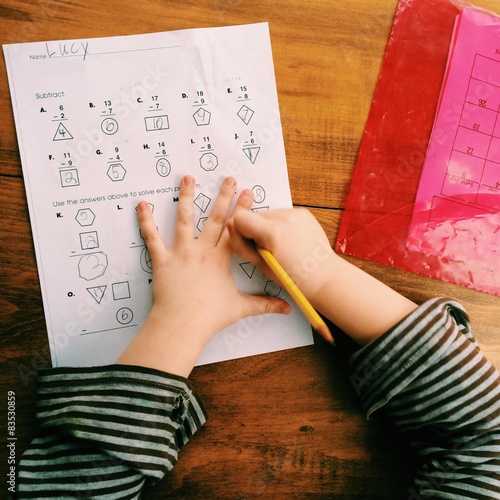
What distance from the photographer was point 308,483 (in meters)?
0.51

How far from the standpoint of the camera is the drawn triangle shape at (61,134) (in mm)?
497

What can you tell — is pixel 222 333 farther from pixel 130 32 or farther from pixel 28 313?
pixel 130 32

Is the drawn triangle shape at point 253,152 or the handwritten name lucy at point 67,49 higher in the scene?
the handwritten name lucy at point 67,49

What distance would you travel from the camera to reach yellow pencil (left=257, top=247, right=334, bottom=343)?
0.44m

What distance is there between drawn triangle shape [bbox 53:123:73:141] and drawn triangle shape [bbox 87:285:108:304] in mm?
159

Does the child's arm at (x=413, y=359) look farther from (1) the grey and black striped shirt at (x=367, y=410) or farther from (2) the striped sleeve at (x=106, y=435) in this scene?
(2) the striped sleeve at (x=106, y=435)

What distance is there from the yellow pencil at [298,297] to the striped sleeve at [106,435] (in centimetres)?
14

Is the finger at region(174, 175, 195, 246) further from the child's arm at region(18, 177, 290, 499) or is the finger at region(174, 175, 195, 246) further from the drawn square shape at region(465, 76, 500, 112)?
the drawn square shape at region(465, 76, 500, 112)

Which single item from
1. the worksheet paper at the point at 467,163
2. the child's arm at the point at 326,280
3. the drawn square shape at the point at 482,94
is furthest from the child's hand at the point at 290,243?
the drawn square shape at the point at 482,94

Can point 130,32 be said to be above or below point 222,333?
above

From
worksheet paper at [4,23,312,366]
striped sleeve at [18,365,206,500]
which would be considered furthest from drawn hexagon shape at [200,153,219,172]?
striped sleeve at [18,365,206,500]

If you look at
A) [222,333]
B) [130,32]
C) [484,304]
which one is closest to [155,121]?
[130,32]

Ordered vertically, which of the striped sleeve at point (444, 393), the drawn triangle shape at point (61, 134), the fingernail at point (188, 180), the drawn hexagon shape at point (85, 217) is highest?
the drawn triangle shape at point (61, 134)

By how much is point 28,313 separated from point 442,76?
51 centimetres
